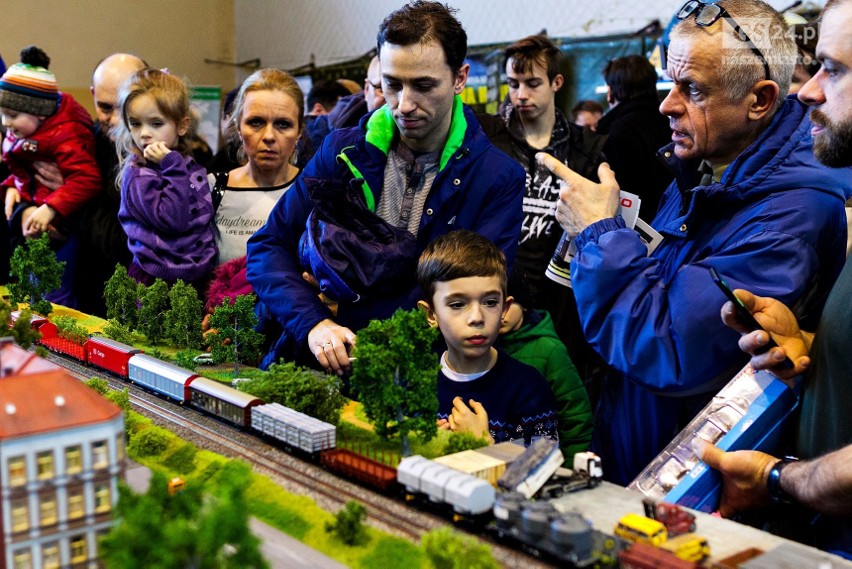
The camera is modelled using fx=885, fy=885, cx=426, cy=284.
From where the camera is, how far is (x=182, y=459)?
12.7ft

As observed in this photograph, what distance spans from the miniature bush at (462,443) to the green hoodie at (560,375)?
1.17m

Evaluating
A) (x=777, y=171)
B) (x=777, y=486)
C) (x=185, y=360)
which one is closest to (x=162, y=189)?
(x=185, y=360)

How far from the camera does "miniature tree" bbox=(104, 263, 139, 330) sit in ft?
21.1

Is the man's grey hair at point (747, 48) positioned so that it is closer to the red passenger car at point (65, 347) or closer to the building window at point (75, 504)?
the building window at point (75, 504)

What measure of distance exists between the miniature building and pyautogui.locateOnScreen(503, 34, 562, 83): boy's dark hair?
6.06 meters

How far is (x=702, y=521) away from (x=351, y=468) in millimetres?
1386

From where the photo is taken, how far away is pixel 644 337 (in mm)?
3852

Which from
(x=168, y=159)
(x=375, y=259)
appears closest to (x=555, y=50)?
(x=168, y=159)

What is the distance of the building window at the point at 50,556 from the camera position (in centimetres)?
257

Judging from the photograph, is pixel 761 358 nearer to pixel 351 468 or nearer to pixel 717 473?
pixel 717 473

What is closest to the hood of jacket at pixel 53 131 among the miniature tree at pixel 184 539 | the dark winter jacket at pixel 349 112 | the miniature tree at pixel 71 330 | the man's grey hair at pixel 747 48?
the dark winter jacket at pixel 349 112

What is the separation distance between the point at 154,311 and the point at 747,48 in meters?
4.23

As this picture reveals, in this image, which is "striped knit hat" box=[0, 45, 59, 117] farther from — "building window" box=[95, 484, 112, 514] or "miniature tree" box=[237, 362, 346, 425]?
"building window" box=[95, 484, 112, 514]

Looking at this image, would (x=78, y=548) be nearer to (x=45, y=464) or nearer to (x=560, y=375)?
(x=45, y=464)
